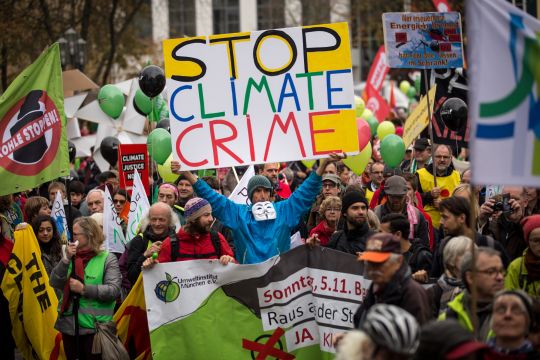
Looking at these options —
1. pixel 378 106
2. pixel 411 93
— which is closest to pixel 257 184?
pixel 378 106

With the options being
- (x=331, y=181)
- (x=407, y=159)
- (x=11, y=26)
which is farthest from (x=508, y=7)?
(x=11, y=26)

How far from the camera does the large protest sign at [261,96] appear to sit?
959 cm

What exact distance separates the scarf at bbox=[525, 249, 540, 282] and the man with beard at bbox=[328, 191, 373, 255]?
1.56 m

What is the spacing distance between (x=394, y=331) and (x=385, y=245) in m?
1.17

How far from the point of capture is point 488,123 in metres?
5.71

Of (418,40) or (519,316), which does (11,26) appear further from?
(519,316)

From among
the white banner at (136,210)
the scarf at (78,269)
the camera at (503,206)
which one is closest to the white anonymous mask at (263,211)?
the scarf at (78,269)

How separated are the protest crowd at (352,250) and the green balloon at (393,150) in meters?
0.77

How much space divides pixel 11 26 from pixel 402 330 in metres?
22.4

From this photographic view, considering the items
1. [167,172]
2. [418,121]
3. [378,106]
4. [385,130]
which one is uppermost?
[378,106]

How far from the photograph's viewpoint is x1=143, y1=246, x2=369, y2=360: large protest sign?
8289 millimetres

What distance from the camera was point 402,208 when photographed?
961 cm

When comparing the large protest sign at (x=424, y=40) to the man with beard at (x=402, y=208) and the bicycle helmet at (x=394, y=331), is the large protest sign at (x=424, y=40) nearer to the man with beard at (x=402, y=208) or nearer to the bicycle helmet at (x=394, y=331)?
the man with beard at (x=402, y=208)

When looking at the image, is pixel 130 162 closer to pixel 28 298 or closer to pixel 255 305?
pixel 28 298
